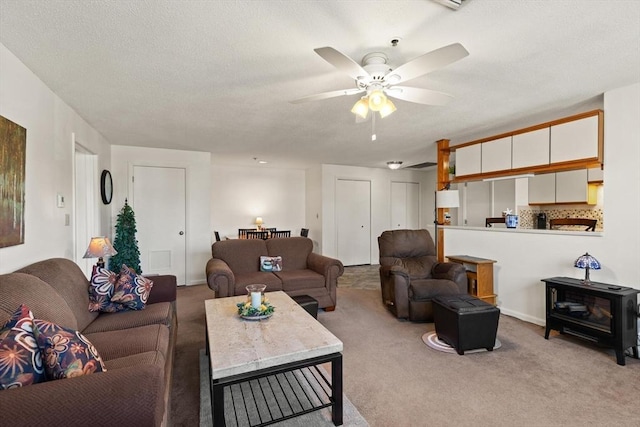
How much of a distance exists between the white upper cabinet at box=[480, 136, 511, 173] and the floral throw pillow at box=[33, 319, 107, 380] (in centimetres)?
427

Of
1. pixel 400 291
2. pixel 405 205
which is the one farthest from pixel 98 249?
pixel 405 205

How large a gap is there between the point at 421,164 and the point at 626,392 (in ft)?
16.8

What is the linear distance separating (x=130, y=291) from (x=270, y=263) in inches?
72.6

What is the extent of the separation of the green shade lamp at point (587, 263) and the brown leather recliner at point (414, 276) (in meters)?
1.06

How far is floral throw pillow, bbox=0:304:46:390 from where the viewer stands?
1.05m

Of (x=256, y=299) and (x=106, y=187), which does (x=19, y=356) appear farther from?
(x=106, y=187)

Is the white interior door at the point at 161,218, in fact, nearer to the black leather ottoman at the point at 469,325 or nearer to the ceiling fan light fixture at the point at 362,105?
the ceiling fan light fixture at the point at 362,105

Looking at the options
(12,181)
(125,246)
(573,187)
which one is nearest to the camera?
(12,181)

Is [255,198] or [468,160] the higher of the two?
[468,160]

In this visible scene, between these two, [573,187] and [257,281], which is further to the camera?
[573,187]

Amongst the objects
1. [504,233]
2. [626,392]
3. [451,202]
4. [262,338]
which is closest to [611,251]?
[504,233]

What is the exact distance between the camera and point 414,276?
152 inches

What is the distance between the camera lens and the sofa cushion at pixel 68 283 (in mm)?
1950

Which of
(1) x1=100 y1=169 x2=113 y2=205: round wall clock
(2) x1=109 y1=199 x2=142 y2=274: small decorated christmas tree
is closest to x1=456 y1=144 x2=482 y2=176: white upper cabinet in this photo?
(2) x1=109 y1=199 x2=142 y2=274: small decorated christmas tree
